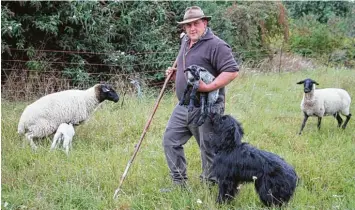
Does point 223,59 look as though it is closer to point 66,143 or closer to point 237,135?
point 237,135

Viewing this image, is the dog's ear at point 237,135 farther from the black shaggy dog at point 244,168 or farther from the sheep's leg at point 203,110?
the sheep's leg at point 203,110

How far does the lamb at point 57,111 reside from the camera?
630cm

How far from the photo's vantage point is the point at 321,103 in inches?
299

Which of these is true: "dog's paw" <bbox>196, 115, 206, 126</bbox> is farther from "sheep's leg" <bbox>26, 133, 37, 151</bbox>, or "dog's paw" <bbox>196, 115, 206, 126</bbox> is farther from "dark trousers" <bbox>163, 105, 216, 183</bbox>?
"sheep's leg" <bbox>26, 133, 37, 151</bbox>

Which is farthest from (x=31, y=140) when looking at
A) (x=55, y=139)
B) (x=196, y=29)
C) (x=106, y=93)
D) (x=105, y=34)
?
(x=105, y=34)

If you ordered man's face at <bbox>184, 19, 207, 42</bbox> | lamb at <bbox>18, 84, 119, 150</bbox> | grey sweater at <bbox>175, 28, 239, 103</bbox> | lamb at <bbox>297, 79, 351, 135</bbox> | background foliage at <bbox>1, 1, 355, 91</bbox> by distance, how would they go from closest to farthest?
grey sweater at <bbox>175, 28, 239, 103</bbox>
man's face at <bbox>184, 19, 207, 42</bbox>
lamb at <bbox>18, 84, 119, 150</bbox>
lamb at <bbox>297, 79, 351, 135</bbox>
background foliage at <bbox>1, 1, 355, 91</bbox>

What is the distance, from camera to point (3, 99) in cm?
877

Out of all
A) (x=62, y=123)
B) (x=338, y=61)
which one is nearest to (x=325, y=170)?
(x=62, y=123)

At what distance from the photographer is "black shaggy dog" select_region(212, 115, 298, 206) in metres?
3.87

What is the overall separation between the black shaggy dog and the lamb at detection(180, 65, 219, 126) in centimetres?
14

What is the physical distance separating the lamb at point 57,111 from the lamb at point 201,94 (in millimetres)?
2876

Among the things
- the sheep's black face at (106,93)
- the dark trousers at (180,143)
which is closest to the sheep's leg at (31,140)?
the sheep's black face at (106,93)

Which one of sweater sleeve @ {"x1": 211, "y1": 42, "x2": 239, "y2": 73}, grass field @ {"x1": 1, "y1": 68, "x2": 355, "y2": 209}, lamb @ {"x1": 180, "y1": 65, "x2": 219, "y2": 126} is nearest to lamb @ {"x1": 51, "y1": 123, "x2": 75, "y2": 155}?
grass field @ {"x1": 1, "y1": 68, "x2": 355, "y2": 209}

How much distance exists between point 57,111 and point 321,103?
469cm
